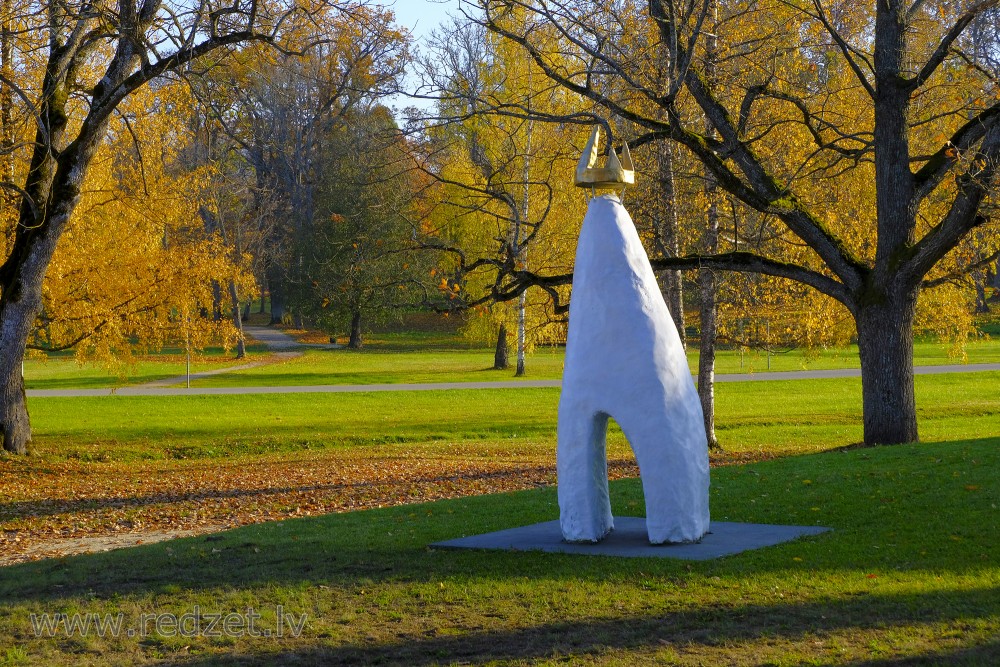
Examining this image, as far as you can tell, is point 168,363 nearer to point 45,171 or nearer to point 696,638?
point 45,171

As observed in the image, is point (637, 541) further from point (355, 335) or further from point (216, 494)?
point (355, 335)

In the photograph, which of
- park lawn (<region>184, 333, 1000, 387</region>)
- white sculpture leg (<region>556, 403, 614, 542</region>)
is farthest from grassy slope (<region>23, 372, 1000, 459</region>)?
white sculpture leg (<region>556, 403, 614, 542</region>)

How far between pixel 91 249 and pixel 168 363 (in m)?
23.9

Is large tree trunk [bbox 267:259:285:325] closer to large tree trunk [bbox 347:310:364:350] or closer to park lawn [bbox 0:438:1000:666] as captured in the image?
large tree trunk [bbox 347:310:364:350]

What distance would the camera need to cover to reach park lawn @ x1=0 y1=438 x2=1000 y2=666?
19.5ft

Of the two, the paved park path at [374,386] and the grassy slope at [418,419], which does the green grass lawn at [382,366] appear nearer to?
the paved park path at [374,386]

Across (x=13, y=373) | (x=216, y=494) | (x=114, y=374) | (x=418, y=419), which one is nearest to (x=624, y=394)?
(x=216, y=494)

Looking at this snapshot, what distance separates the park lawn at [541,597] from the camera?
5934mm

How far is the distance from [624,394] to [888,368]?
8192mm

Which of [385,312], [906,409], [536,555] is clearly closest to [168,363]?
[385,312]

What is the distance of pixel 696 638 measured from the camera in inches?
238

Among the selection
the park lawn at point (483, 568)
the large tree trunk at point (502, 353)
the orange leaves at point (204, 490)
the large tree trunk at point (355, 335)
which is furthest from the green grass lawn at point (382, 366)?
the park lawn at point (483, 568)

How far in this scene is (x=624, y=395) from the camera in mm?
8469

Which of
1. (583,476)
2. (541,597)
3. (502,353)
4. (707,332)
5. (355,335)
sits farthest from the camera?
(355,335)
